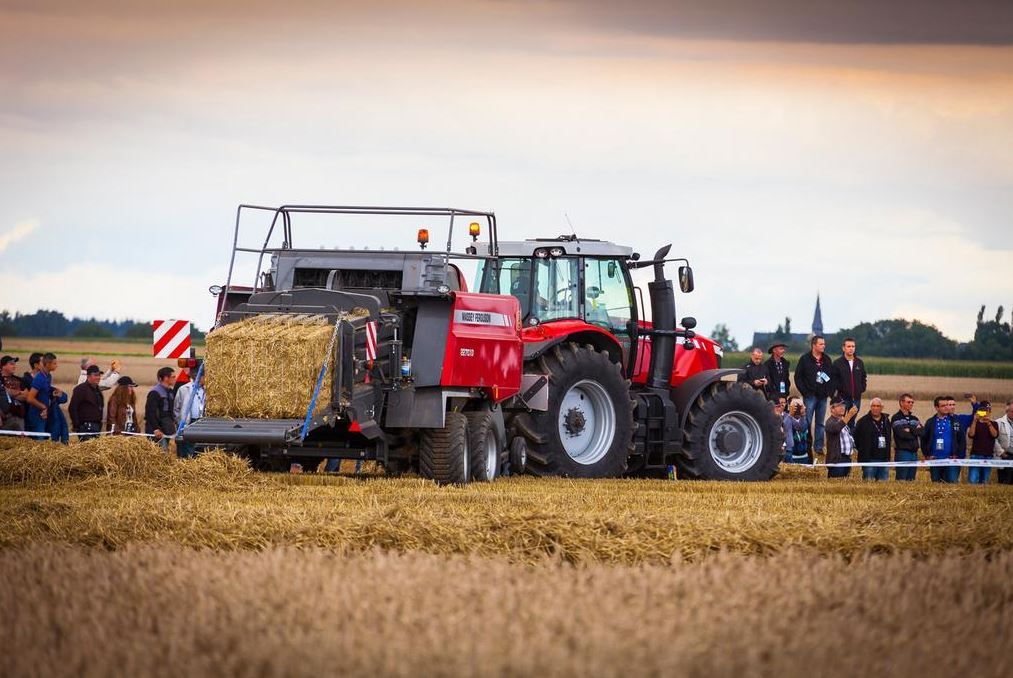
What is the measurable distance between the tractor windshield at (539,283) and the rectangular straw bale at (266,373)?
4239mm

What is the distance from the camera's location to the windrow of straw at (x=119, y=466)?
14109mm

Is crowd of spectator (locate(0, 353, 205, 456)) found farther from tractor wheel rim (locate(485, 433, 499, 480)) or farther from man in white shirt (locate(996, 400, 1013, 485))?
man in white shirt (locate(996, 400, 1013, 485))

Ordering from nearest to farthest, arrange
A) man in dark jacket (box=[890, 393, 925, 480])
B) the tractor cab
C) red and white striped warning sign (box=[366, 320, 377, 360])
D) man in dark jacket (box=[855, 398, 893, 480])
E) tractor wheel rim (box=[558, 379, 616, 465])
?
red and white striped warning sign (box=[366, 320, 377, 360]), tractor wheel rim (box=[558, 379, 616, 465]), the tractor cab, man in dark jacket (box=[890, 393, 925, 480]), man in dark jacket (box=[855, 398, 893, 480])

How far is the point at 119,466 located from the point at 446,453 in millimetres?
2935

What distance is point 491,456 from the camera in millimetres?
16141

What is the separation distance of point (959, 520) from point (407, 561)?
15.5 ft

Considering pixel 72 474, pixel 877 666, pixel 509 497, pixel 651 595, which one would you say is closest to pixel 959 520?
pixel 509 497

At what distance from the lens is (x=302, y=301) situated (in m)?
15.1

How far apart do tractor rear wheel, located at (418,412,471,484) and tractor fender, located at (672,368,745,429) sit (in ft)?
14.4

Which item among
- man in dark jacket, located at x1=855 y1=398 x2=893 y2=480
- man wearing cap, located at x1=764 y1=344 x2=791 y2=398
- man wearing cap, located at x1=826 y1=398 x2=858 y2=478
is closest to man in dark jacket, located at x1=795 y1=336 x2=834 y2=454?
man wearing cap, located at x1=764 y1=344 x2=791 y2=398

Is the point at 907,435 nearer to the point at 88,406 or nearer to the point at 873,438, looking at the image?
the point at 873,438

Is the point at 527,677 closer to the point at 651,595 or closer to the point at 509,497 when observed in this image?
the point at 651,595

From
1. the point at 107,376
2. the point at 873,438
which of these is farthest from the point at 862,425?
the point at 107,376

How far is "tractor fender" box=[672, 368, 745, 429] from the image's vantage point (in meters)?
18.9
